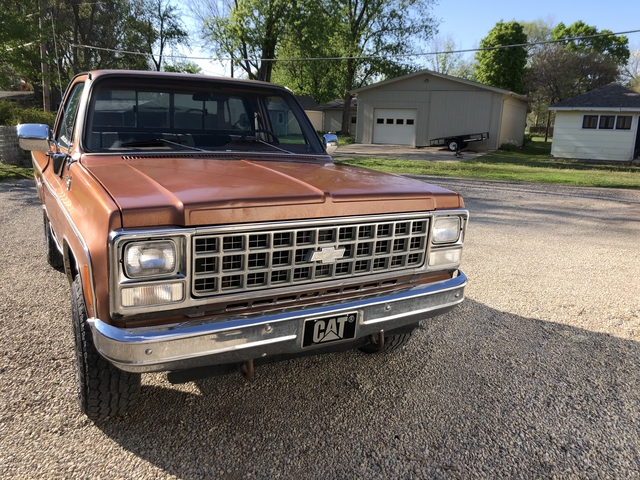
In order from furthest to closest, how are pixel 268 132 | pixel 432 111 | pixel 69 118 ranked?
pixel 432 111 → pixel 268 132 → pixel 69 118

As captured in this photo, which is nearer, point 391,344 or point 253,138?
point 391,344

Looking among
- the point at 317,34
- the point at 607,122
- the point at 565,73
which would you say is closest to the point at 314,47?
the point at 317,34

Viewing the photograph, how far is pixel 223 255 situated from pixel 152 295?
1.11 ft

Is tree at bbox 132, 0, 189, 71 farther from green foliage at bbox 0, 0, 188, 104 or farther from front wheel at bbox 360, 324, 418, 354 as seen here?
front wheel at bbox 360, 324, 418, 354

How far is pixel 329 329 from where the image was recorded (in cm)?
245

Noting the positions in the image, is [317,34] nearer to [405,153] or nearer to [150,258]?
[405,153]

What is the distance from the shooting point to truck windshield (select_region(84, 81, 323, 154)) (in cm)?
340

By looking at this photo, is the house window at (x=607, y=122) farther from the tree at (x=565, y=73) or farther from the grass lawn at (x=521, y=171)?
the tree at (x=565, y=73)

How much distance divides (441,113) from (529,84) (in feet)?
47.2

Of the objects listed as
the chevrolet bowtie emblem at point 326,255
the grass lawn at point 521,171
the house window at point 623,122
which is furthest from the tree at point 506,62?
the chevrolet bowtie emblem at point 326,255

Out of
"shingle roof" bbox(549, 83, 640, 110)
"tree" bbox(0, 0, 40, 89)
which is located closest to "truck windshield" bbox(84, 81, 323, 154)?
"tree" bbox(0, 0, 40, 89)

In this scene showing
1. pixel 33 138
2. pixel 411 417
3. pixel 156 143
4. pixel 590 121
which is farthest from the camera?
pixel 590 121

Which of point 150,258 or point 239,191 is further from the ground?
point 239,191

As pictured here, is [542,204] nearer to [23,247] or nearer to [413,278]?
[413,278]
